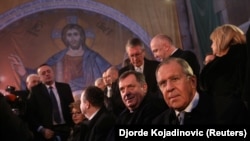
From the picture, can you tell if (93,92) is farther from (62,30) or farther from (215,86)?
(62,30)

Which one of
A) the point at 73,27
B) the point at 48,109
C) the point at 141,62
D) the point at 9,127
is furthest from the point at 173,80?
the point at 73,27

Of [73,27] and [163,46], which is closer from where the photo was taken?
[163,46]

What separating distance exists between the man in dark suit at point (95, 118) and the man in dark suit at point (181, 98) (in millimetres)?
887

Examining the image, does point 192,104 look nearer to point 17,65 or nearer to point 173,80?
point 173,80

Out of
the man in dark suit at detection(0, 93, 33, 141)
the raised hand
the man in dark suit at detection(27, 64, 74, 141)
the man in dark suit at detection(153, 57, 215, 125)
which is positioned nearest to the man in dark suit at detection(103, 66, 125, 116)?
the man in dark suit at detection(27, 64, 74, 141)

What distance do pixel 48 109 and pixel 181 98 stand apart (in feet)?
9.40

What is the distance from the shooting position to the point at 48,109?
4.94m

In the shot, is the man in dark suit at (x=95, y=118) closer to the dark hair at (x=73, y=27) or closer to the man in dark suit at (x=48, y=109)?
the man in dark suit at (x=48, y=109)

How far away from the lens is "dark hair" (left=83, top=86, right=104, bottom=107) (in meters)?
3.62

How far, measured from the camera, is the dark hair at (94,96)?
11.9 ft

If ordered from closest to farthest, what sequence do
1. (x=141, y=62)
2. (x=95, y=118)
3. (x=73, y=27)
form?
(x=95, y=118) → (x=141, y=62) → (x=73, y=27)

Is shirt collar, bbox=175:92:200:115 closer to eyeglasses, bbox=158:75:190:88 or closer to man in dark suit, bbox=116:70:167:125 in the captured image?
eyeglasses, bbox=158:75:190:88

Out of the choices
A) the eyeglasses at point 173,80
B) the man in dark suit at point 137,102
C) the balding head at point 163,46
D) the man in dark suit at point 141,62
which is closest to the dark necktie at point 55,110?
the man in dark suit at point 141,62

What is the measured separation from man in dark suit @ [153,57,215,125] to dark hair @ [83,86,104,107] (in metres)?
1.16
